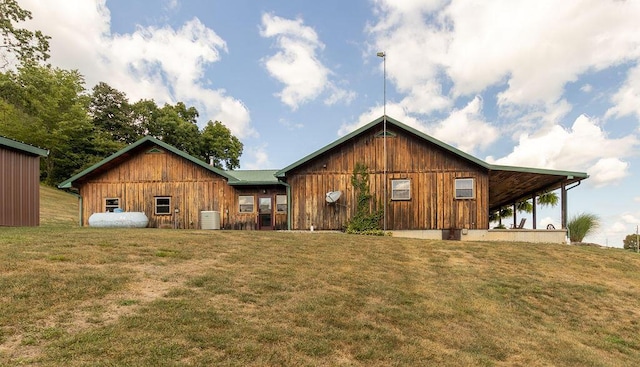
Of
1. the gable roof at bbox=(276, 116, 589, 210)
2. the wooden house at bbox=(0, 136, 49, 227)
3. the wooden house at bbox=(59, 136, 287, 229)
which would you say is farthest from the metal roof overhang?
the wooden house at bbox=(0, 136, 49, 227)

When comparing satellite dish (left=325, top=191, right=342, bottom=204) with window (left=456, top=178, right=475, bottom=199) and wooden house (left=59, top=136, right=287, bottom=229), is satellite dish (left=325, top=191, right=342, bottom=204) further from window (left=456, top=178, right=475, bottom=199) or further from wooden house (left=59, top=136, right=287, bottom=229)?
window (left=456, top=178, right=475, bottom=199)

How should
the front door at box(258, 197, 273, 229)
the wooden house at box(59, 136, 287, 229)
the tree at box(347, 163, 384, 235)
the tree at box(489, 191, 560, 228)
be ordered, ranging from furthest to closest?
the tree at box(489, 191, 560, 228) < the front door at box(258, 197, 273, 229) < the wooden house at box(59, 136, 287, 229) < the tree at box(347, 163, 384, 235)

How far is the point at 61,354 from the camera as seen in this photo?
4164 millimetres

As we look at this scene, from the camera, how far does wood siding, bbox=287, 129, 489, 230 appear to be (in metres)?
17.9

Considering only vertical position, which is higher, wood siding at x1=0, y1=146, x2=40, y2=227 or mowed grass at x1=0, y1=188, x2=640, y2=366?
wood siding at x1=0, y1=146, x2=40, y2=227

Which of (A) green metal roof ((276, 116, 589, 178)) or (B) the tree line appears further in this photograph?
(B) the tree line

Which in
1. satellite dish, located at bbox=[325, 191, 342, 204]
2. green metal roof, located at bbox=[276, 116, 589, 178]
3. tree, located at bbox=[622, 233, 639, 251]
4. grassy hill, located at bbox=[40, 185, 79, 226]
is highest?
green metal roof, located at bbox=[276, 116, 589, 178]

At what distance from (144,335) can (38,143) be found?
51.7 meters

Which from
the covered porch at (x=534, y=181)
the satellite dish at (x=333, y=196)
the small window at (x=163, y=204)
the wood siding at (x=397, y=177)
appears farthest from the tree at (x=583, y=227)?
the small window at (x=163, y=204)

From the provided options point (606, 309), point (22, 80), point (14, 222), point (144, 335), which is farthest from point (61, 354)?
point (22, 80)

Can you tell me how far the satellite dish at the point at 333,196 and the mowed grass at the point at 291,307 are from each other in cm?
637

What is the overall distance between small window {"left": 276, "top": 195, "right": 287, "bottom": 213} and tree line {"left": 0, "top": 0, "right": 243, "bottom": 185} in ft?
55.2

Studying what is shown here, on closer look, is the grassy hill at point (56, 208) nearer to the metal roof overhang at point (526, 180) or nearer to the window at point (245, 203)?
the window at point (245, 203)

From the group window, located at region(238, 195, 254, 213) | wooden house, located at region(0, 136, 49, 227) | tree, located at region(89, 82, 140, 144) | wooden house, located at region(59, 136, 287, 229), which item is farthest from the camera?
tree, located at region(89, 82, 140, 144)
